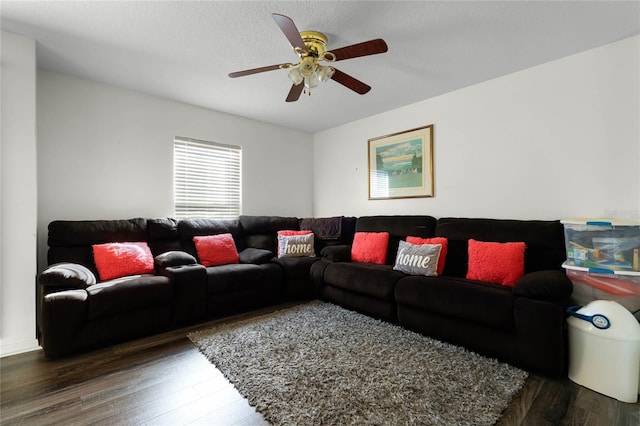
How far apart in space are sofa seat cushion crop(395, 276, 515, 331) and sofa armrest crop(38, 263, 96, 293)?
2641 mm

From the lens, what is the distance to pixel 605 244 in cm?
198

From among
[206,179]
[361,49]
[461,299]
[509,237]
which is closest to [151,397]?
[461,299]

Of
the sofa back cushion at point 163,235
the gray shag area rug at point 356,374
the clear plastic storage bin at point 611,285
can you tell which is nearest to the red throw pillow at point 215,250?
the sofa back cushion at point 163,235

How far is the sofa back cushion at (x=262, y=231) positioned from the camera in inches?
156

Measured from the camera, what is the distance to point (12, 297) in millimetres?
2240

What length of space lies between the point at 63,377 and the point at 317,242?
2869 millimetres

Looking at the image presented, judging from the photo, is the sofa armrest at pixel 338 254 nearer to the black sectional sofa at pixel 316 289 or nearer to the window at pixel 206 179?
the black sectional sofa at pixel 316 289

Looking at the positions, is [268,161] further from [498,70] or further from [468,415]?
[468,415]

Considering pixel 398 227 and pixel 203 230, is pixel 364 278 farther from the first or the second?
pixel 203 230

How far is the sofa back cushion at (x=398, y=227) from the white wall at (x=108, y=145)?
2.01 metres

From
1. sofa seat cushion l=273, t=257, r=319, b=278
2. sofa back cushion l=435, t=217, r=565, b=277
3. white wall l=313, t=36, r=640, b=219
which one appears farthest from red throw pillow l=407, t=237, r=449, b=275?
sofa seat cushion l=273, t=257, r=319, b=278

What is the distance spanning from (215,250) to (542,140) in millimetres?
3608

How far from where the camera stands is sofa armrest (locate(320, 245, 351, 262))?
Answer: 3.50 metres

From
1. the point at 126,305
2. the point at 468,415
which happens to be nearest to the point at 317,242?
the point at 126,305
